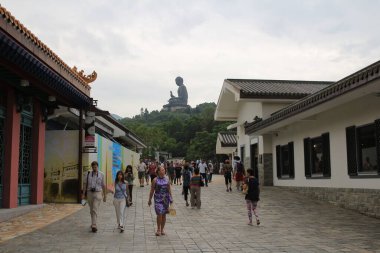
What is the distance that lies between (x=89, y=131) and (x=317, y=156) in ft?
→ 29.9

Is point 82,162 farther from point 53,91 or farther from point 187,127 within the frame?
point 187,127

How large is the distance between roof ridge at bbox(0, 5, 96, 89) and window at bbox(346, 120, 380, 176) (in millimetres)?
9381

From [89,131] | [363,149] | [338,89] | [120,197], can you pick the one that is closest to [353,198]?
[363,149]

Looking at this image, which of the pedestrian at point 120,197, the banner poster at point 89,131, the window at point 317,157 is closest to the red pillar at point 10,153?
the banner poster at point 89,131

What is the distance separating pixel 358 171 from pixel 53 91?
10090 millimetres

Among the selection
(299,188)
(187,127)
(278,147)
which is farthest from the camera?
(187,127)

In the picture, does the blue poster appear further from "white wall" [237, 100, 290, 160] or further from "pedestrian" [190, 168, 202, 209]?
"pedestrian" [190, 168, 202, 209]

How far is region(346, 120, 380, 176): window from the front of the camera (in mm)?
13634

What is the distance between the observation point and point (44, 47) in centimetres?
1161

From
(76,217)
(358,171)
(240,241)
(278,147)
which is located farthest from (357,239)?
(278,147)

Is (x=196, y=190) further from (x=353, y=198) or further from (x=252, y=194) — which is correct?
(x=353, y=198)

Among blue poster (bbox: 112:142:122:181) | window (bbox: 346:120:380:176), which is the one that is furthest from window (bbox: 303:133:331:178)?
blue poster (bbox: 112:142:122:181)

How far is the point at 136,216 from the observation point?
13906mm

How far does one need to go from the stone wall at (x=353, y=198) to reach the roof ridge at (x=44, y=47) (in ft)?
32.3
